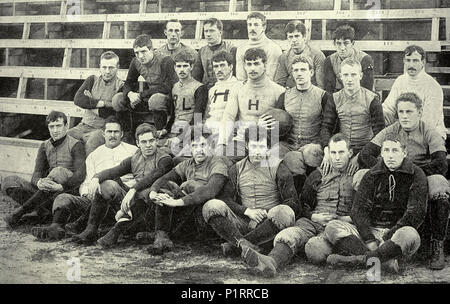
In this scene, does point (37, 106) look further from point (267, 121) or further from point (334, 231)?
point (334, 231)

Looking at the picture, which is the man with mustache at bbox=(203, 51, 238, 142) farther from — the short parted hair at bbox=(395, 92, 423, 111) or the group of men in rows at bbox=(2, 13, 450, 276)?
the short parted hair at bbox=(395, 92, 423, 111)

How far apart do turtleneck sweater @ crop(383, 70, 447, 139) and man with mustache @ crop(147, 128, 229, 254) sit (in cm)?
96

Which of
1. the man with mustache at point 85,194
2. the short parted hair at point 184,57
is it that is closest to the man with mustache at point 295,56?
the short parted hair at point 184,57

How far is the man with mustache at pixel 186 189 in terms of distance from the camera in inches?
113

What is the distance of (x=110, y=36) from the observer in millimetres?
3621

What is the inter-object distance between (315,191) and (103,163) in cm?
132

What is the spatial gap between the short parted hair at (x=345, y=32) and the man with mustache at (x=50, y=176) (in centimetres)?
175

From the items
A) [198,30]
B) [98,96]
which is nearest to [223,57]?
[198,30]

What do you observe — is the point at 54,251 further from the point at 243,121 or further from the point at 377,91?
the point at 377,91

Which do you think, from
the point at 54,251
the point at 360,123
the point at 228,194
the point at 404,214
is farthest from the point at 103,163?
the point at 404,214

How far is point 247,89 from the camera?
3100 millimetres

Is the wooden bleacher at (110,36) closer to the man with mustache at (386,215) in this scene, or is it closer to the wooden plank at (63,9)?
the wooden plank at (63,9)

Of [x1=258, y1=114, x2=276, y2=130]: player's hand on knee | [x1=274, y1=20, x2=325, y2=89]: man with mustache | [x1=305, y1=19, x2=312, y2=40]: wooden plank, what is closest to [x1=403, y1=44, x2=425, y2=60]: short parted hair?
[x1=274, y1=20, x2=325, y2=89]: man with mustache

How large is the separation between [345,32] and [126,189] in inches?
62.7
